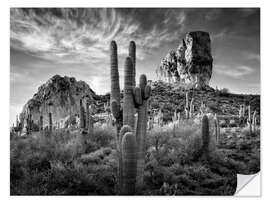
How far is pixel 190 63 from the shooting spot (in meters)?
5.36

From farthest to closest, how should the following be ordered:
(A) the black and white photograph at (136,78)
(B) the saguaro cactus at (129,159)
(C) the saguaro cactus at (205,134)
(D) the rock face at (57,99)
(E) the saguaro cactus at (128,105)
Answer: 1. (C) the saguaro cactus at (205,134)
2. (D) the rock face at (57,99)
3. (A) the black and white photograph at (136,78)
4. (E) the saguaro cactus at (128,105)
5. (B) the saguaro cactus at (129,159)

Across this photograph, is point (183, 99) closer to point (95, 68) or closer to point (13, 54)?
point (95, 68)

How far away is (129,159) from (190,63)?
3053 mm

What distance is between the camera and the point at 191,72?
538cm

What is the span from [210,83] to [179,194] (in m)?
2.48

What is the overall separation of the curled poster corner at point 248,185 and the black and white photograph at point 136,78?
0.31 feet

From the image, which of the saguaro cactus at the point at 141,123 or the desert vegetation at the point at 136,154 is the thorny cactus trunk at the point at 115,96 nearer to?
the desert vegetation at the point at 136,154

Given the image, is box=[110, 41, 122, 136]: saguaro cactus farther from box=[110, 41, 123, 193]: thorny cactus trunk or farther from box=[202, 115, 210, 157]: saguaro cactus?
box=[202, 115, 210, 157]: saguaro cactus

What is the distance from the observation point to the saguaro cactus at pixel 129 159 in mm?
3271

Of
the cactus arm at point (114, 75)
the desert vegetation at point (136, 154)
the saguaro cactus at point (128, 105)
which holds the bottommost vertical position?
the desert vegetation at point (136, 154)

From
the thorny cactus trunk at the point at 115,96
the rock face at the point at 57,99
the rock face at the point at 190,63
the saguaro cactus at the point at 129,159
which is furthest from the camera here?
the rock face at the point at 57,99

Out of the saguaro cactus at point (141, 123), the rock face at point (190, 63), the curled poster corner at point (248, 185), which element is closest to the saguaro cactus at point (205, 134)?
the rock face at point (190, 63)

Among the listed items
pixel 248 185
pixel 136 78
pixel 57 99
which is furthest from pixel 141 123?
pixel 57 99
